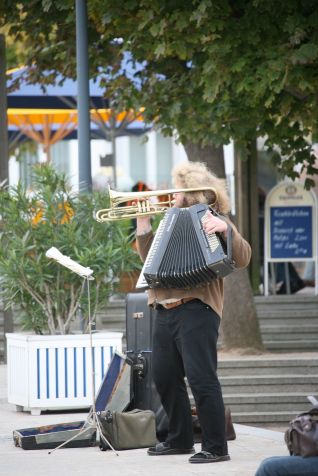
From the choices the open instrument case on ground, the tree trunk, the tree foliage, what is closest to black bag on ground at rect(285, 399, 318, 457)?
the open instrument case on ground

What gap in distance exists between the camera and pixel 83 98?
12398mm

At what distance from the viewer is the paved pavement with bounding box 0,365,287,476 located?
7.18m

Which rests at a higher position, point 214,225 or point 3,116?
point 3,116

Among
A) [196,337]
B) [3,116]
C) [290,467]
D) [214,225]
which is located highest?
[3,116]

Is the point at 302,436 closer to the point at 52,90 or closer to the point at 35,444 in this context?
the point at 35,444

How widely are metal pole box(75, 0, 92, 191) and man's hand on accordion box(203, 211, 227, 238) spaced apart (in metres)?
4.91

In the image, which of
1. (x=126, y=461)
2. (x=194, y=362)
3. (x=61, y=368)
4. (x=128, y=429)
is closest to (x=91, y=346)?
(x=128, y=429)

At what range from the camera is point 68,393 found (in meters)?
10.1

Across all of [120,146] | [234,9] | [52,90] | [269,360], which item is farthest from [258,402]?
[120,146]

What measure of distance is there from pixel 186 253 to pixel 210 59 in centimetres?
419

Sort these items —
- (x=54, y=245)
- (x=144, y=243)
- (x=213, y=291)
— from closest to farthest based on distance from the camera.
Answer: (x=213, y=291) < (x=144, y=243) < (x=54, y=245)

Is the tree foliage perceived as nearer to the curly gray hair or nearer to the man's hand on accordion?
the curly gray hair

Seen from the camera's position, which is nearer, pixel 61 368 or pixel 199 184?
pixel 199 184

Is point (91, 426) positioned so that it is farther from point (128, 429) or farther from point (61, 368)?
point (61, 368)
